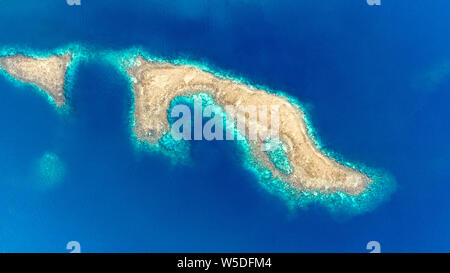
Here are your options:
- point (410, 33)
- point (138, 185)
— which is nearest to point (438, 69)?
point (410, 33)

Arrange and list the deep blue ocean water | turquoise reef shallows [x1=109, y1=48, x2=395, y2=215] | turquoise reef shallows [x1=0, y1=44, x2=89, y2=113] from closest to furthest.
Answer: the deep blue ocean water
turquoise reef shallows [x1=109, y1=48, x2=395, y2=215]
turquoise reef shallows [x1=0, y1=44, x2=89, y2=113]

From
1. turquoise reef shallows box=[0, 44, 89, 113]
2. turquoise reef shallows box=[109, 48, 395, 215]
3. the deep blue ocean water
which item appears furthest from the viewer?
turquoise reef shallows box=[0, 44, 89, 113]

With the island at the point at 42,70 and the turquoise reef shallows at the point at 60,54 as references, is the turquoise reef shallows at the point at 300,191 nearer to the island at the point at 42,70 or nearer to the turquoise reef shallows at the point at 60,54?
the turquoise reef shallows at the point at 60,54

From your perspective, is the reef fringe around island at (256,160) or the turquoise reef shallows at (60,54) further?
the turquoise reef shallows at (60,54)

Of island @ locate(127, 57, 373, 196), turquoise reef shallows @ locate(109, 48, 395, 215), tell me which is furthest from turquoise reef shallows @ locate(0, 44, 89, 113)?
turquoise reef shallows @ locate(109, 48, 395, 215)

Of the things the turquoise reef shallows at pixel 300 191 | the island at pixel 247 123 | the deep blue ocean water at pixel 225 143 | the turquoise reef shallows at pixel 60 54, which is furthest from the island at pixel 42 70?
the turquoise reef shallows at pixel 300 191

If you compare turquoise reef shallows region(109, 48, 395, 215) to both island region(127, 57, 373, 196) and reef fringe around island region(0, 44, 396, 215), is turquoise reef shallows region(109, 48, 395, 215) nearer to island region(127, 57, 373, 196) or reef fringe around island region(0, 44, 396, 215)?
reef fringe around island region(0, 44, 396, 215)
